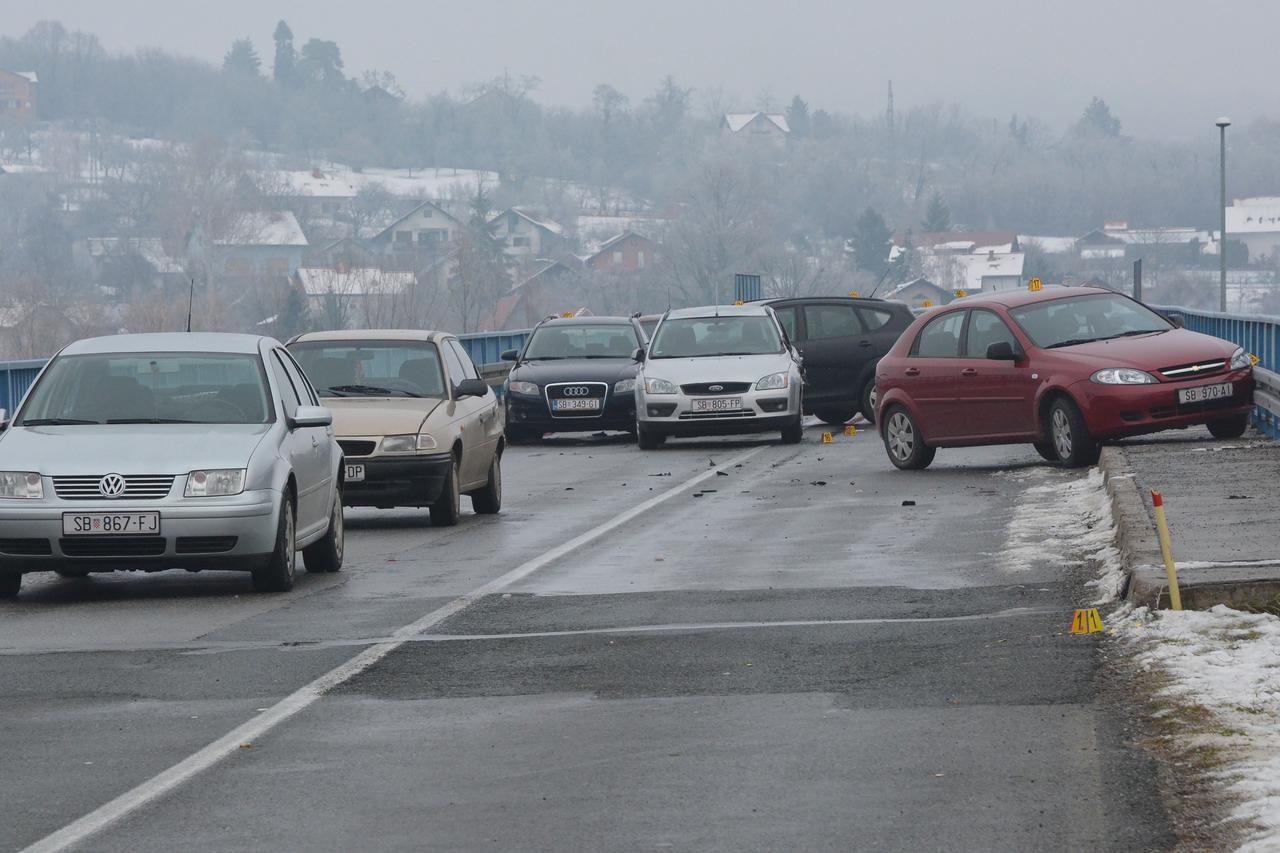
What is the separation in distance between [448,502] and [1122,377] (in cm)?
578

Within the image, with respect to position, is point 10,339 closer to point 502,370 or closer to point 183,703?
point 502,370

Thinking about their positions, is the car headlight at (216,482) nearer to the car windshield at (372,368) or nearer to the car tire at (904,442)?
the car windshield at (372,368)

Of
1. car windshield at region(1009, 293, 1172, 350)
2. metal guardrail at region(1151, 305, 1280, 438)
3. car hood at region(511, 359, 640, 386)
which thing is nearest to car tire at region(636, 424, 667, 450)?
car hood at region(511, 359, 640, 386)

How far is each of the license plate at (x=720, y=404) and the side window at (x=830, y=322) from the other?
3.45m

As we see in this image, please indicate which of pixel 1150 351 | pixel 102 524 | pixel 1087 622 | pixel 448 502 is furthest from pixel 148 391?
pixel 1150 351

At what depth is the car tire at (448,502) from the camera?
17109 mm

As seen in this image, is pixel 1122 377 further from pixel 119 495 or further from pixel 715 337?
pixel 119 495

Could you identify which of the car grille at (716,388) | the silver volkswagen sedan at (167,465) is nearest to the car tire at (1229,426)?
the car grille at (716,388)

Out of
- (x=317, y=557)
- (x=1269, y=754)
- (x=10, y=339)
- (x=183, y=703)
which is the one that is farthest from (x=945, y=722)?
(x=10, y=339)

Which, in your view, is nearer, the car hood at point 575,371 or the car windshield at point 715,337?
the car windshield at point 715,337

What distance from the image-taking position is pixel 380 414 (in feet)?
56.6

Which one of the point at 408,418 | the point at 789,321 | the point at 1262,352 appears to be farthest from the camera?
the point at 789,321

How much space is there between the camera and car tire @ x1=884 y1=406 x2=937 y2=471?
21.2m

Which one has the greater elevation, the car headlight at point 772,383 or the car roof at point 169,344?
the car roof at point 169,344
